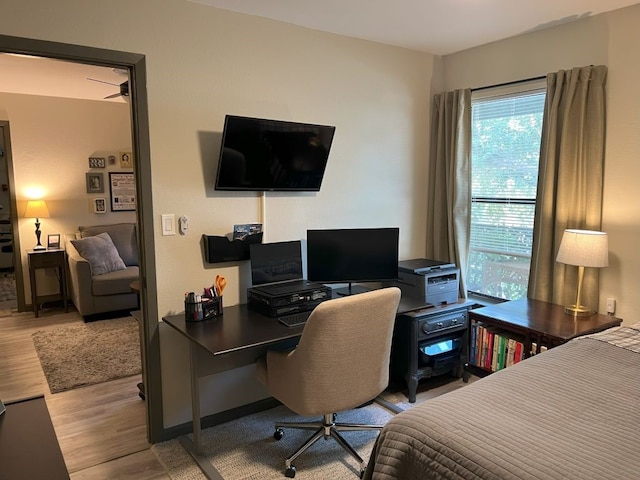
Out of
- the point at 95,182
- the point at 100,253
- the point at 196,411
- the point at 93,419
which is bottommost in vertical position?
the point at 93,419

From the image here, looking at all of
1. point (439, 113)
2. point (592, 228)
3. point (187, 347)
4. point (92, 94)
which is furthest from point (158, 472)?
point (92, 94)

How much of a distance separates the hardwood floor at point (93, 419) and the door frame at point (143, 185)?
8.1 inches

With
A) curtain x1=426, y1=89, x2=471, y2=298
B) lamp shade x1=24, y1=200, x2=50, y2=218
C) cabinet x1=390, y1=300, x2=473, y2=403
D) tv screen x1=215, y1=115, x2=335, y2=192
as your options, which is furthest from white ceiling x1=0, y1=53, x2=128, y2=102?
cabinet x1=390, y1=300, x2=473, y2=403

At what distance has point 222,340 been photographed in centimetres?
224

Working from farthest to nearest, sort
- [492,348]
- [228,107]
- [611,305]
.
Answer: [492,348]
[611,305]
[228,107]

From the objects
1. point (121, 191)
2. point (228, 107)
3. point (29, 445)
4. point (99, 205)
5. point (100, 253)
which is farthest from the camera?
point (121, 191)

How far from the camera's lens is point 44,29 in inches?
86.6

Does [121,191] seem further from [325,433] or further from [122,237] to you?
[325,433]

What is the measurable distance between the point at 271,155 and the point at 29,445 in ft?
6.36

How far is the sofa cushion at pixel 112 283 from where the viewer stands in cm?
495

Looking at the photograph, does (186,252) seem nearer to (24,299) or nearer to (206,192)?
(206,192)

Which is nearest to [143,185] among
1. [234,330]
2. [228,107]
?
[228,107]

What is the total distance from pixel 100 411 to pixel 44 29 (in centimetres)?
233

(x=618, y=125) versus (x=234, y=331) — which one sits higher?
(x=618, y=125)
